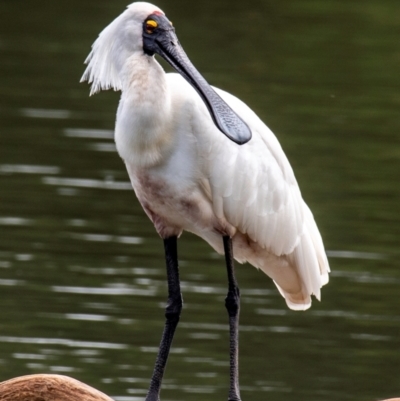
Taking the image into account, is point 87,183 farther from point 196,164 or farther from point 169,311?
point 196,164

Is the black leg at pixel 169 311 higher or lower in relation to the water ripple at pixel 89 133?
higher

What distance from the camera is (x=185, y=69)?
27.6 ft

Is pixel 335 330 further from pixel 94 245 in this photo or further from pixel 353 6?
pixel 353 6

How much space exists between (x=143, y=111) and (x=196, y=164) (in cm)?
51

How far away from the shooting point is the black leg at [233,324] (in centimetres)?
909

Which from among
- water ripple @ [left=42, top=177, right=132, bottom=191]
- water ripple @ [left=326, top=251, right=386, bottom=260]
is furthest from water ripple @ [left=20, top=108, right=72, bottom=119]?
water ripple @ [left=326, top=251, right=386, bottom=260]

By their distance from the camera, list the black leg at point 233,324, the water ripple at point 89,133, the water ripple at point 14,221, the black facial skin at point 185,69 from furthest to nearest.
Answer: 1. the water ripple at point 89,133
2. the water ripple at point 14,221
3. the black leg at point 233,324
4. the black facial skin at point 185,69

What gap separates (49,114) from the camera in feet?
58.8

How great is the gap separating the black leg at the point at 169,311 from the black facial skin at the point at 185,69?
1.13 meters

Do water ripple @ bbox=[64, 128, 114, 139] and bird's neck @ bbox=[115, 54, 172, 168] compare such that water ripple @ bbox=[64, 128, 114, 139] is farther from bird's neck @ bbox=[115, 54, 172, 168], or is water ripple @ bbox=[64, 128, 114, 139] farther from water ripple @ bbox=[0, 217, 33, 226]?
bird's neck @ bbox=[115, 54, 172, 168]

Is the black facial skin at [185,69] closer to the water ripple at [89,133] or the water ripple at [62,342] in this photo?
the water ripple at [62,342]

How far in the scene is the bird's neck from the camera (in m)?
8.36

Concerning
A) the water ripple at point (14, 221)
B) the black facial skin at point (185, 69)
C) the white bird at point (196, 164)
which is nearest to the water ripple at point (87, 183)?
the water ripple at point (14, 221)

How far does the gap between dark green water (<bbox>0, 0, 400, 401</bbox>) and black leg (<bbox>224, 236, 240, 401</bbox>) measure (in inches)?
68.1
